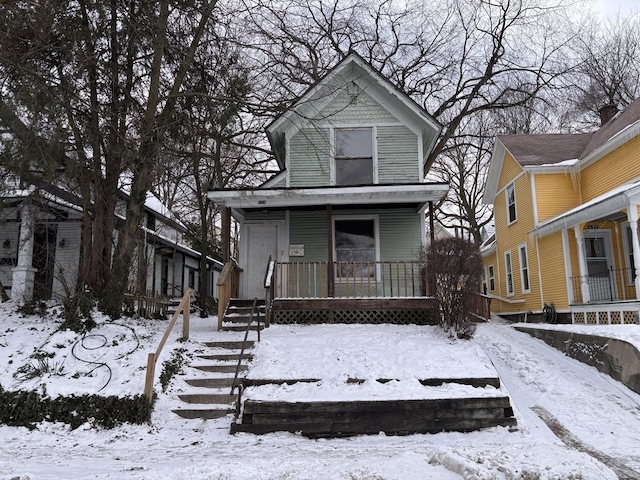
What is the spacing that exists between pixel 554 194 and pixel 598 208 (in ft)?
13.2

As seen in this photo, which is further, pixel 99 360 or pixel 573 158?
pixel 573 158

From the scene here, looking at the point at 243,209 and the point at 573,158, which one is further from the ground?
the point at 573,158

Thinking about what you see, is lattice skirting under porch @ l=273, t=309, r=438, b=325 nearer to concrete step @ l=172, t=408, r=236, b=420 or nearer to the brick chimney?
concrete step @ l=172, t=408, r=236, b=420

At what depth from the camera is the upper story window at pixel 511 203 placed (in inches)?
684

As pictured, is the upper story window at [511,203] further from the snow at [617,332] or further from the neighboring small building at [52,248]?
the neighboring small building at [52,248]

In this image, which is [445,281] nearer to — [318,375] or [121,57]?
[318,375]

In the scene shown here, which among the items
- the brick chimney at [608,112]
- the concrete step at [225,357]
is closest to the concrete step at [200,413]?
the concrete step at [225,357]

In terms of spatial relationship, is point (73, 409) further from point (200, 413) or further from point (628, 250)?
point (628, 250)

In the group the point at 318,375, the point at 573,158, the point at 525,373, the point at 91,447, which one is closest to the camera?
the point at 91,447

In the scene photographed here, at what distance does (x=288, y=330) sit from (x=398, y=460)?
523 centimetres

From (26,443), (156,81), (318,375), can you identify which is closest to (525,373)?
(318,375)

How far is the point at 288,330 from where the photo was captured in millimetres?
9766

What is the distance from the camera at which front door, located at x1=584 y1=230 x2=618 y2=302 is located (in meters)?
14.0

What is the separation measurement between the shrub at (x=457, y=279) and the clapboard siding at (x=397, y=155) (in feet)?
13.5
